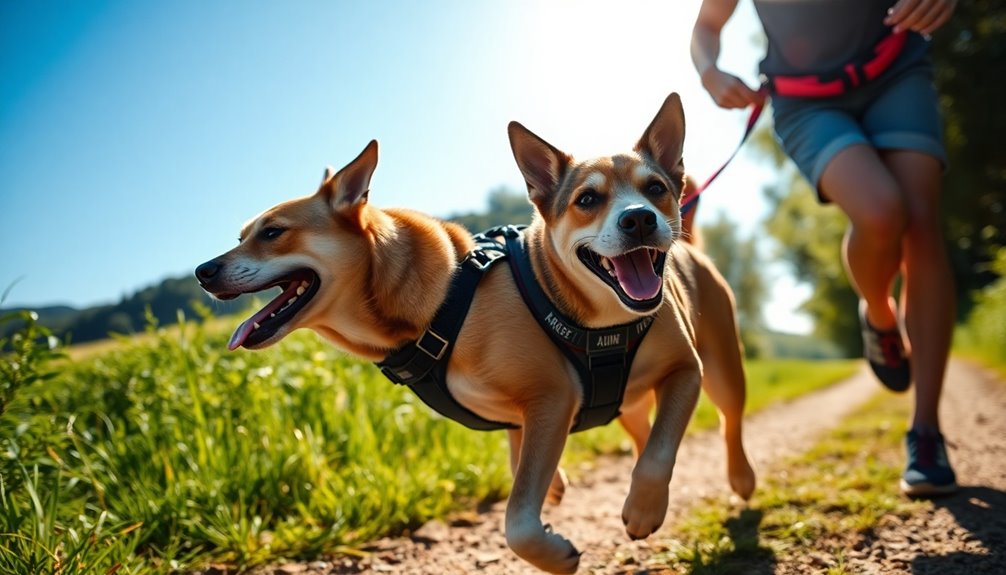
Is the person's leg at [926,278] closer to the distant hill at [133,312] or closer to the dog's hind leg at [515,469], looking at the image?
the dog's hind leg at [515,469]

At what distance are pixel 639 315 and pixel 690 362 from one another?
399 millimetres

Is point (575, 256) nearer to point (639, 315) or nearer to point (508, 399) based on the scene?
point (639, 315)

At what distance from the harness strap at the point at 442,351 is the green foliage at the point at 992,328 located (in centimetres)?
911

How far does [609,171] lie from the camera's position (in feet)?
9.49

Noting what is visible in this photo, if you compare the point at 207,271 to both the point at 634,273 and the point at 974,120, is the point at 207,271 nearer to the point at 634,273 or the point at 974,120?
the point at 634,273

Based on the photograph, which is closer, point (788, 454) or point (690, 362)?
point (690, 362)

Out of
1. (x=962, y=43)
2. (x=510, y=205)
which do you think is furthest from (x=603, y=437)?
(x=962, y=43)

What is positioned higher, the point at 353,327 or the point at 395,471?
the point at 353,327

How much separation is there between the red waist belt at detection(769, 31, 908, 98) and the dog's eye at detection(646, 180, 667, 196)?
143cm

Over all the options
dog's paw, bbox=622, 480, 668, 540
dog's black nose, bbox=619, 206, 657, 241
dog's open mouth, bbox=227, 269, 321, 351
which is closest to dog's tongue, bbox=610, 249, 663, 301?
dog's black nose, bbox=619, 206, 657, 241

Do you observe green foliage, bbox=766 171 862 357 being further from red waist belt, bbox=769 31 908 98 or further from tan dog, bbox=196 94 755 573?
tan dog, bbox=196 94 755 573

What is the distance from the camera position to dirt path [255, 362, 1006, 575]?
2.71 metres

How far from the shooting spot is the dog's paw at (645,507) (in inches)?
93.6

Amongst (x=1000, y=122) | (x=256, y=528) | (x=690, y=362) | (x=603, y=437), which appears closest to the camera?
(x=690, y=362)
